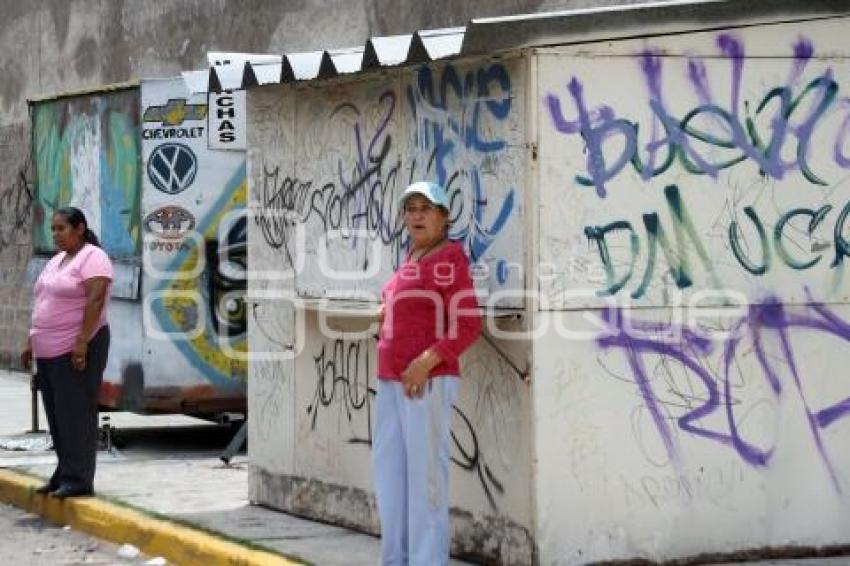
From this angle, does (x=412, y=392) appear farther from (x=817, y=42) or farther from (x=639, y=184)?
(x=817, y=42)

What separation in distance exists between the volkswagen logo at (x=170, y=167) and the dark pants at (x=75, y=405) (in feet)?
7.19

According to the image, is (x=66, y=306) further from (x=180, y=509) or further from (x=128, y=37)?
(x=128, y=37)

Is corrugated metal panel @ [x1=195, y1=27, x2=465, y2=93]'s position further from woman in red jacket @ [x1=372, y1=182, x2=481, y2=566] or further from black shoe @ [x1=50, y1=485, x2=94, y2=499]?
black shoe @ [x1=50, y1=485, x2=94, y2=499]

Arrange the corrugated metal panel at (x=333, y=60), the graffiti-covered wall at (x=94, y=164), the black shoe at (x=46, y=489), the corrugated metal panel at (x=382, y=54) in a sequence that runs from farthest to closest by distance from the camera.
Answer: the graffiti-covered wall at (x=94, y=164) → the black shoe at (x=46, y=489) → the corrugated metal panel at (x=382, y=54) → the corrugated metal panel at (x=333, y=60)

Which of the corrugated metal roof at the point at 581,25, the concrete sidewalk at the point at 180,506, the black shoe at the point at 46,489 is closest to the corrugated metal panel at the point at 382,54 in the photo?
the corrugated metal roof at the point at 581,25

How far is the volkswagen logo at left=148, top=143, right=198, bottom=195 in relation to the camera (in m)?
12.3

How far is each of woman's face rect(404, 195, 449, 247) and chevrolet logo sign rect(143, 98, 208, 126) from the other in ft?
17.5

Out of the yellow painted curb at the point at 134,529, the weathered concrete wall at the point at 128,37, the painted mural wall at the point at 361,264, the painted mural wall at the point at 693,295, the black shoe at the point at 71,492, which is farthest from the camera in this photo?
the weathered concrete wall at the point at 128,37

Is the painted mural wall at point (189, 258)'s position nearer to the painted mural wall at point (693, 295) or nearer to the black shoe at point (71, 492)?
the black shoe at point (71, 492)

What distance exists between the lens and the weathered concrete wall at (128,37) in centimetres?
1382

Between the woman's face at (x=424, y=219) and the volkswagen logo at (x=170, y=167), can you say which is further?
the volkswagen logo at (x=170, y=167)

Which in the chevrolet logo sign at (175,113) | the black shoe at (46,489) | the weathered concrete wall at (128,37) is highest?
the weathered concrete wall at (128,37)

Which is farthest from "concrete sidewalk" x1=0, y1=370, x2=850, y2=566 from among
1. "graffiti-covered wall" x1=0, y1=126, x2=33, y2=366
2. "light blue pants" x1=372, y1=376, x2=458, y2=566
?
"graffiti-covered wall" x1=0, y1=126, x2=33, y2=366

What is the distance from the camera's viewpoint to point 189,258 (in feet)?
40.9
